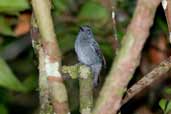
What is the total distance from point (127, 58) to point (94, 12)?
124 cm

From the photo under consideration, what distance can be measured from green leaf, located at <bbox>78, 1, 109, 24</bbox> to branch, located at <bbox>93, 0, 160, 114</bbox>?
117cm

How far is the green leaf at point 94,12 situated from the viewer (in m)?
2.09

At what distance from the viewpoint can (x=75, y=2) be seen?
236cm

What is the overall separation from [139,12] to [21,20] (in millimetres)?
1414

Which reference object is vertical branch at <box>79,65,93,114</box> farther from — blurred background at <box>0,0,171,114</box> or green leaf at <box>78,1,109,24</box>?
green leaf at <box>78,1,109,24</box>

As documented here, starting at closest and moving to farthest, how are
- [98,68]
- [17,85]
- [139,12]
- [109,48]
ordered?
[139,12], [98,68], [17,85], [109,48]

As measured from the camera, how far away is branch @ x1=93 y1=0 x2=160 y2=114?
2.77ft

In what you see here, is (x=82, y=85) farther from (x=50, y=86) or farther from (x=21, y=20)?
(x=21, y=20)

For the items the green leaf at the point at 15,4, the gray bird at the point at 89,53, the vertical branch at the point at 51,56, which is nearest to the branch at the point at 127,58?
the vertical branch at the point at 51,56

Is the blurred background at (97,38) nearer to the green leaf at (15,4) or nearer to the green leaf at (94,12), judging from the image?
the green leaf at (94,12)

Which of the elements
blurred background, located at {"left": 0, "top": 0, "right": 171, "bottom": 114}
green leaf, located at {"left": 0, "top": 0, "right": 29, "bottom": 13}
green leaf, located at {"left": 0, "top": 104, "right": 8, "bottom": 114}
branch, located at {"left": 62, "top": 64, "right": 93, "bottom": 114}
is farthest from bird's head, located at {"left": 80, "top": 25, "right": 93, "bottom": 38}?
green leaf, located at {"left": 0, "top": 104, "right": 8, "bottom": 114}

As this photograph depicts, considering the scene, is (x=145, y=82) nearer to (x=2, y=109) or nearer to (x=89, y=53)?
(x=89, y=53)

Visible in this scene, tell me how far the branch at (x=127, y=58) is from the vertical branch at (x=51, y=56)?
10 centimetres

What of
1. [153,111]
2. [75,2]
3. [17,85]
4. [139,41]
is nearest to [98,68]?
[17,85]
